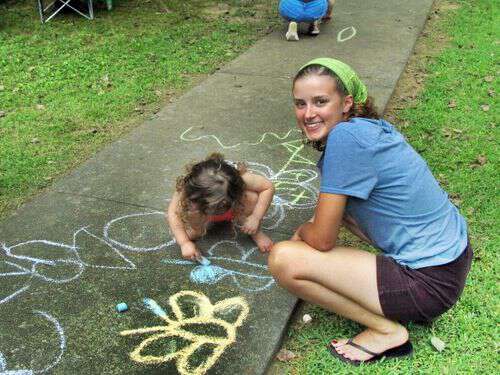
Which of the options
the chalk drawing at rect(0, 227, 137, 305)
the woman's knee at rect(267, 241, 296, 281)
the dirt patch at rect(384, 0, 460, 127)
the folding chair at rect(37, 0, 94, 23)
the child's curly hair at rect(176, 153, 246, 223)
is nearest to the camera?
the woman's knee at rect(267, 241, 296, 281)

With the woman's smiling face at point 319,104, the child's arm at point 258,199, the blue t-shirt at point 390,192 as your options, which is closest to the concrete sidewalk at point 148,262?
the child's arm at point 258,199

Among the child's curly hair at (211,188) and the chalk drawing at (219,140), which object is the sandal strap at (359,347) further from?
the chalk drawing at (219,140)

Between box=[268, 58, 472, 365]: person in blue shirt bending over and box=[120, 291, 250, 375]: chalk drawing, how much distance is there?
1.04 ft

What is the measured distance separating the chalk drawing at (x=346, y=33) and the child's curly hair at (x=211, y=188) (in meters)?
4.47

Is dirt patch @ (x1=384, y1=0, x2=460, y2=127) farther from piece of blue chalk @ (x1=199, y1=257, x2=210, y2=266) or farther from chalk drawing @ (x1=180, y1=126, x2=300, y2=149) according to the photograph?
piece of blue chalk @ (x1=199, y1=257, x2=210, y2=266)

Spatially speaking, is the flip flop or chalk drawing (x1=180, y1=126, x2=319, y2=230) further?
chalk drawing (x1=180, y1=126, x2=319, y2=230)

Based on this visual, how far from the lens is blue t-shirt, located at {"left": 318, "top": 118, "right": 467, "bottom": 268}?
2152mm

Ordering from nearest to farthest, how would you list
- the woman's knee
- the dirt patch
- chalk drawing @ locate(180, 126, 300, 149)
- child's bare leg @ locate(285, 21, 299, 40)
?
the woman's knee
chalk drawing @ locate(180, 126, 300, 149)
the dirt patch
child's bare leg @ locate(285, 21, 299, 40)

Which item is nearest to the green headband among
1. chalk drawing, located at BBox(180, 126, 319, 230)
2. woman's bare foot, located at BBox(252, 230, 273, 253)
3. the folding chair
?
woman's bare foot, located at BBox(252, 230, 273, 253)

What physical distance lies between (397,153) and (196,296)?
1089 millimetres

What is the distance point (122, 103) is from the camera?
4883 millimetres

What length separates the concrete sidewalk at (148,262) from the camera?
2287 millimetres

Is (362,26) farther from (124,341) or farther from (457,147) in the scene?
(124,341)

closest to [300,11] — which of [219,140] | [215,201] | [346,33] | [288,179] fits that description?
[346,33]
